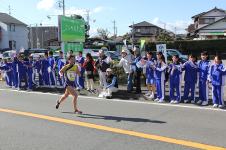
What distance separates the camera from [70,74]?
432 inches

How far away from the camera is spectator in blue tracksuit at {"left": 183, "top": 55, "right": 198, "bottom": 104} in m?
12.4

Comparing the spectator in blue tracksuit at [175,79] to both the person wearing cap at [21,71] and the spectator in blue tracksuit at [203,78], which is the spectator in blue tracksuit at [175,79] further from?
the person wearing cap at [21,71]

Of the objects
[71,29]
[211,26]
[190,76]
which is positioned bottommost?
[190,76]

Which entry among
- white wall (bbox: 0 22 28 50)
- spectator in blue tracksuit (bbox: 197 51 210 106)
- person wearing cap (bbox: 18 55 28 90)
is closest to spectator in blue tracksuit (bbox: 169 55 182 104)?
spectator in blue tracksuit (bbox: 197 51 210 106)

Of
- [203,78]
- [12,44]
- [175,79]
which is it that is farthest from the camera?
[12,44]

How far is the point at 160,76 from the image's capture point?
13.2 m

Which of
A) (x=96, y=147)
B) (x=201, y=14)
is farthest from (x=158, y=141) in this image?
(x=201, y=14)

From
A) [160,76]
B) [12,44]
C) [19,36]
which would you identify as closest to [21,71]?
[160,76]

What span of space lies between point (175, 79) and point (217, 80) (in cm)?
168

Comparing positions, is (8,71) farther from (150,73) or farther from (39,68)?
(150,73)

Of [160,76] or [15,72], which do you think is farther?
[15,72]

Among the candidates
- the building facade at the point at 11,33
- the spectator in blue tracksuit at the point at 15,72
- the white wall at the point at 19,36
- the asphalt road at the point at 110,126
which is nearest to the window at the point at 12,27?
the building facade at the point at 11,33

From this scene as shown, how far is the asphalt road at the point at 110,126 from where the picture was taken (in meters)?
7.36

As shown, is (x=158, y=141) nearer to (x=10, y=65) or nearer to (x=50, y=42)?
(x=10, y=65)
